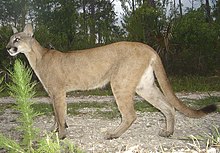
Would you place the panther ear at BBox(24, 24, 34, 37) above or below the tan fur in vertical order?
above

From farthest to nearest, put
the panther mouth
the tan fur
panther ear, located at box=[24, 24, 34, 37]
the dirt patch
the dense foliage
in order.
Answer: the dense foliage → panther ear, located at box=[24, 24, 34, 37] → the panther mouth → the tan fur → the dirt patch

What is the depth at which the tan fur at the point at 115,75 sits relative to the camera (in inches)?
250

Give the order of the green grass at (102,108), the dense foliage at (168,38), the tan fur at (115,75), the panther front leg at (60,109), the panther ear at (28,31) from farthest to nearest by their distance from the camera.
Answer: the dense foliage at (168,38), the green grass at (102,108), the panther ear at (28,31), the panther front leg at (60,109), the tan fur at (115,75)

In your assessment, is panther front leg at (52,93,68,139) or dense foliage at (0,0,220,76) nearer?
panther front leg at (52,93,68,139)

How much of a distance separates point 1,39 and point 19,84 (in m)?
17.7

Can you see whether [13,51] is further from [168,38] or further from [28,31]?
[168,38]

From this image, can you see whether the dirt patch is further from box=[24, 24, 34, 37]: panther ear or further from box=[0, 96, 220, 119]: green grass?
box=[24, 24, 34, 37]: panther ear

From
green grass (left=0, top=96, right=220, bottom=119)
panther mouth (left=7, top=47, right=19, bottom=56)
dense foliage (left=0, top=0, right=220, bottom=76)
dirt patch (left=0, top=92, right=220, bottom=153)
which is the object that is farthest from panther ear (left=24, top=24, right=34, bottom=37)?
dense foliage (left=0, top=0, right=220, bottom=76)

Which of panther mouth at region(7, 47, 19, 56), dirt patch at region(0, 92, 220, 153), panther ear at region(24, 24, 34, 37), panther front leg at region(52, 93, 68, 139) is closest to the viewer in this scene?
dirt patch at region(0, 92, 220, 153)

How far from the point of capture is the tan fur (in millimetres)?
6355

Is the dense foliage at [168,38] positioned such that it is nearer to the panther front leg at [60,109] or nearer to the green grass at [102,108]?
the green grass at [102,108]

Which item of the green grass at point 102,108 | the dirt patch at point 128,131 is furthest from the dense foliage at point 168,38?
the dirt patch at point 128,131

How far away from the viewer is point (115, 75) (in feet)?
21.6

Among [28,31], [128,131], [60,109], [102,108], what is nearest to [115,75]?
[128,131]
